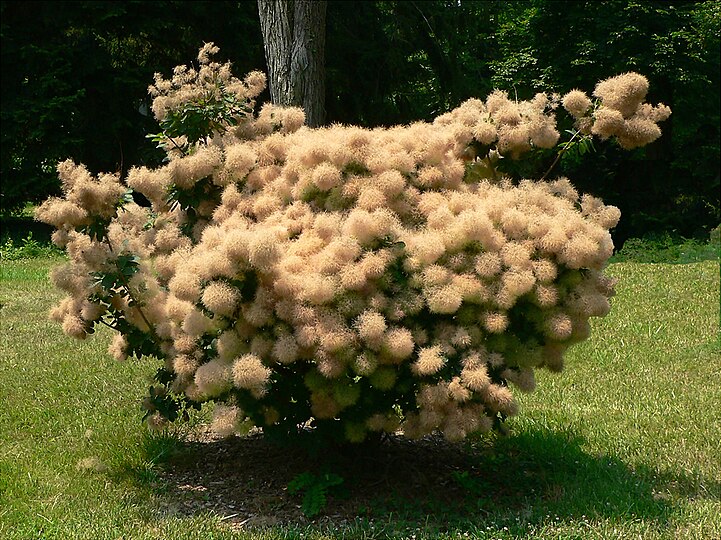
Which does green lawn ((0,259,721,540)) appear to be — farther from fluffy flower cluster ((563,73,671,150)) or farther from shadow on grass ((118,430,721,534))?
fluffy flower cluster ((563,73,671,150))

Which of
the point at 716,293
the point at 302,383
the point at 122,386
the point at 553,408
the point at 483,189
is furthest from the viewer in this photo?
the point at 716,293

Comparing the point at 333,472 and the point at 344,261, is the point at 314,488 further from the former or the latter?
the point at 344,261

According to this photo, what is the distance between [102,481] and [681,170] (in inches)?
703

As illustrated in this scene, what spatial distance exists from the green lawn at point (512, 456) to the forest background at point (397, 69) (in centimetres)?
810

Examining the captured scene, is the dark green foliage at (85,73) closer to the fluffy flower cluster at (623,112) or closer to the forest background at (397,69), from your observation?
the forest background at (397,69)

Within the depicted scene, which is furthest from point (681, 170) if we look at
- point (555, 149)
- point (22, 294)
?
point (555, 149)

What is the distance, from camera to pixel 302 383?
12.6ft

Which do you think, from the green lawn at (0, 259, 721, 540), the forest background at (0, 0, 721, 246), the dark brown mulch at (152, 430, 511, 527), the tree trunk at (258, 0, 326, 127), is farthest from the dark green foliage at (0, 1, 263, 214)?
the dark brown mulch at (152, 430, 511, 527)

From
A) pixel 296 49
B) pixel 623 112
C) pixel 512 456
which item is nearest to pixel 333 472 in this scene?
pixel 512 456

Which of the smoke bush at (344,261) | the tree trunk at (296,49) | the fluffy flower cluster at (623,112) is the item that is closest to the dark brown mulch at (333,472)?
the smoke bush at (344,261)

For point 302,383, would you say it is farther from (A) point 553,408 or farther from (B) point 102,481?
(A) point 553,408

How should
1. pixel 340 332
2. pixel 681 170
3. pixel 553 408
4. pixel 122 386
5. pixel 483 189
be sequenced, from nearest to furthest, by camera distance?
pixel 340 332
pixel 483 189
pixel 553 408
pixel 122 386
pixel 681 170

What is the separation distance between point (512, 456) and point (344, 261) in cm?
195

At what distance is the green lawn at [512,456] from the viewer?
387cm
